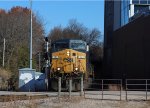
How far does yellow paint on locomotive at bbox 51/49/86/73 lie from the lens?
125 feet

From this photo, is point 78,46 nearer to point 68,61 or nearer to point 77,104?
point 68,61

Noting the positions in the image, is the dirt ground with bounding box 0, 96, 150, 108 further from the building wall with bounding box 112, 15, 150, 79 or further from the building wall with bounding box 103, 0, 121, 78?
the building wall with bounding box 103, 0, 121, 78

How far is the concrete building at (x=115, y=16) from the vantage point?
69.4m

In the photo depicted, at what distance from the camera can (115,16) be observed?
79062 mm

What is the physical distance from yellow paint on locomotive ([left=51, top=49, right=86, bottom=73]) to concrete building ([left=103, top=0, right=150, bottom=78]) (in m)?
29.9

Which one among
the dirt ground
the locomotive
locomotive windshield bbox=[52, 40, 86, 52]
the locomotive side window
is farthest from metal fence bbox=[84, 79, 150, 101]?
the locomotive side window

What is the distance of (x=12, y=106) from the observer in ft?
76.9

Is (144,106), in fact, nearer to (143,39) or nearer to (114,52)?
(143,39)

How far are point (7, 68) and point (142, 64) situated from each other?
869 inches

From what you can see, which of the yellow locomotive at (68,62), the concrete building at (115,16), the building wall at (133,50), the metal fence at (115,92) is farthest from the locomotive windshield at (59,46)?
the concrete building at (115,16)

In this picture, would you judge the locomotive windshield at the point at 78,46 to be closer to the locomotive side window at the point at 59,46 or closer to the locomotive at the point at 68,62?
the locomotive at the point at 68,62

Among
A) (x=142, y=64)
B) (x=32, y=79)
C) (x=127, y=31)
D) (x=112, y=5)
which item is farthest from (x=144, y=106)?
(x=112, y=5)

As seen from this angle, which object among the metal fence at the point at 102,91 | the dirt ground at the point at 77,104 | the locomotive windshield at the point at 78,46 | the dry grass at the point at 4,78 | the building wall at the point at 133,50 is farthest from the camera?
the dry grass at the point at 4,78

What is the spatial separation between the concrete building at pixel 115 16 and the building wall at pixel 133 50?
10.1ft
